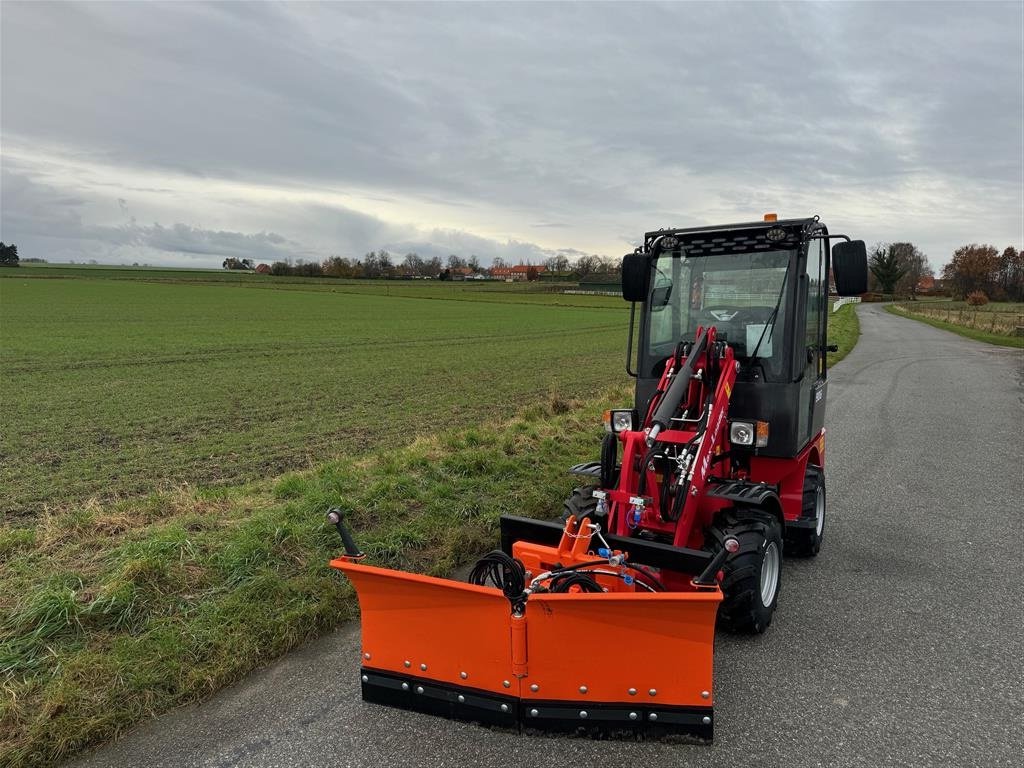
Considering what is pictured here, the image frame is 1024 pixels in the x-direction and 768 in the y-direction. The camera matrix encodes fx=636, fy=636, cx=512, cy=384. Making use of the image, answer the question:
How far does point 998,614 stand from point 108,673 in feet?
18.1

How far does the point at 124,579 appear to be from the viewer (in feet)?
13.3

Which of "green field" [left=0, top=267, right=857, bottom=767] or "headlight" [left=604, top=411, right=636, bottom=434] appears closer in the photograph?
"green field" [left=0, top=267, right=857, bottom=767]

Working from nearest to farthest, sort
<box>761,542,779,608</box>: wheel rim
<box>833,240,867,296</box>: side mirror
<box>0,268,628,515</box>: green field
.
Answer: <box>761,542,779,608</box>: wheel rim, <box>833,240,867,296</box>: side mirror, <box>0,268,628,515</box>: green field

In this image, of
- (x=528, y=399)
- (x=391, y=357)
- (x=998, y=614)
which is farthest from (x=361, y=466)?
(x=391, y=357)

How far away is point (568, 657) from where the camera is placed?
9.80 feet

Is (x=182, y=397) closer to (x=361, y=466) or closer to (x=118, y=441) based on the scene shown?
(x=118, y=441)

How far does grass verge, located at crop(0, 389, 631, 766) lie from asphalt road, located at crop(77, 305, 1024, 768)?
0.65ft

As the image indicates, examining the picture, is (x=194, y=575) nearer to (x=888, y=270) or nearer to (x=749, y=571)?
(x=749, y=571)

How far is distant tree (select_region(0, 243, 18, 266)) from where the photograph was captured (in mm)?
106825

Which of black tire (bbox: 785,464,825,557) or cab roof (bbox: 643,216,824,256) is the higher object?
cab roof (bbox: 643,216,824,256)

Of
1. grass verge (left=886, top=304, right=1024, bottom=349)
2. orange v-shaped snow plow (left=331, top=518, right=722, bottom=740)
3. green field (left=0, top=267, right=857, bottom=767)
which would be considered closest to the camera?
orange v-shaped snow plow (left=331, top=518, right=722, bottom=740)

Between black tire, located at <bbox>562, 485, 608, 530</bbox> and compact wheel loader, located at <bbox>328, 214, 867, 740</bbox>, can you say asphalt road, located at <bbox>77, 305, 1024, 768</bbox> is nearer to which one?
A: compact wheel loader, located at <bbox>328, 214, 867, 740</bbox>

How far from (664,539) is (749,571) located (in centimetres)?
53

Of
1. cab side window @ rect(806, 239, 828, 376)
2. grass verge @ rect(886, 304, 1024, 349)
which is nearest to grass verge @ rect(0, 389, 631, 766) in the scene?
cab side window @ rect(806, 239, 828, 376)
